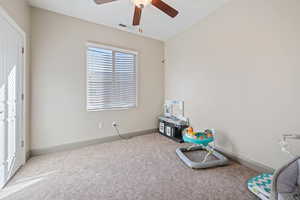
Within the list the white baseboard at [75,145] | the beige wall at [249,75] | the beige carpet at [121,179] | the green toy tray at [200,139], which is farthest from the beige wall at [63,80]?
the beige wall at [249,75]

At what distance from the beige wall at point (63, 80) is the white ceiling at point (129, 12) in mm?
176

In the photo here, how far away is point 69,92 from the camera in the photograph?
2.68 m

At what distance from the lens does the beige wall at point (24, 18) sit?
A: 1714 millimetres

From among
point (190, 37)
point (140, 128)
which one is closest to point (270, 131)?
point (190, 37)

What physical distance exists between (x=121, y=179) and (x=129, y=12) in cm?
287

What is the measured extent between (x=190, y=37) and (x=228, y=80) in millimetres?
1447

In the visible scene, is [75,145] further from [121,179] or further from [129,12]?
[129,12]

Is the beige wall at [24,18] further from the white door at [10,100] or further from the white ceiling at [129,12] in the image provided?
the white ceiling at [129,12]

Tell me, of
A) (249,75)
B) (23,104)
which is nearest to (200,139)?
(249,75)

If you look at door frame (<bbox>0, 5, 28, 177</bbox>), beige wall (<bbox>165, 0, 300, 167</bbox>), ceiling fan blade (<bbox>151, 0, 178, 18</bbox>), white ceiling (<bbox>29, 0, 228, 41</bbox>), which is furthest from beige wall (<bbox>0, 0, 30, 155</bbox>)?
beige wall (<bbox>165, 0, 300, 167</bbox>)

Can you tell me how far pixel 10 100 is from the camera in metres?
1.79

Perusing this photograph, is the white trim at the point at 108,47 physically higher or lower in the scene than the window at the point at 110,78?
higher

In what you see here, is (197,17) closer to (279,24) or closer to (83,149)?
(279,24)

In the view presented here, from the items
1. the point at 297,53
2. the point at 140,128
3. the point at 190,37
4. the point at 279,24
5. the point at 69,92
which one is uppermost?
the point at 190,37
